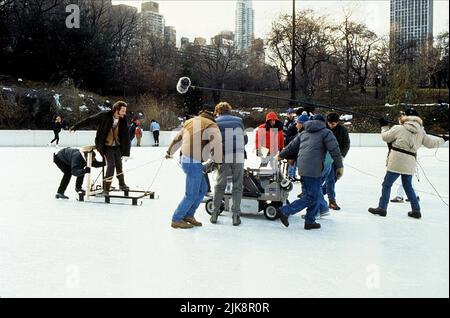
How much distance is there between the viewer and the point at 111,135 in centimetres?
631

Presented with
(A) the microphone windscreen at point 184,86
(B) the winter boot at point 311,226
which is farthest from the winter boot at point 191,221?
(A) the microphone windscreen at point 184,86

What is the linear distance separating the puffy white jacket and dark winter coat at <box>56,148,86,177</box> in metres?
3.90

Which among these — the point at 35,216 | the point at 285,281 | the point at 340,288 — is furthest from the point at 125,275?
the point at 35,216

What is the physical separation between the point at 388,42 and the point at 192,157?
3094 centimetres

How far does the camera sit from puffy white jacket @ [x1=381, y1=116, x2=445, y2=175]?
5156mm

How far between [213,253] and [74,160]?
3.31m

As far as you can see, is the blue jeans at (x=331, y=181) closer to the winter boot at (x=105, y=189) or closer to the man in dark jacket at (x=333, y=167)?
the man in dark jacket at (x=333, y=167)

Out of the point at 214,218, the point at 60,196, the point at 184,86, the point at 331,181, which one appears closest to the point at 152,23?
the point at 60,196

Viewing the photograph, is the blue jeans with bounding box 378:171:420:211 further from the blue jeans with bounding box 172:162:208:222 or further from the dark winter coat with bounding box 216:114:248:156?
the blue jeans with bounding box 172:162:208:222

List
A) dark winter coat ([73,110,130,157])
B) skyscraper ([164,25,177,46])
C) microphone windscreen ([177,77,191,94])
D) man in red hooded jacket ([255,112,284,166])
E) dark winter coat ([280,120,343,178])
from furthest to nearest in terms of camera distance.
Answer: skyscraper ([164,25,177,46]) < man in red hooded jacket ([255,112,284,166]) < dark winter coat ([73,110,130,157]) < microphone windscreen ([177,77,191,94]) < dark winter coat ([280,120,343,178])

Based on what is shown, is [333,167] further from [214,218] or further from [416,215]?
[214,218]

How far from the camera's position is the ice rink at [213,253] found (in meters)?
2.78

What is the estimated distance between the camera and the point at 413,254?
355 cm

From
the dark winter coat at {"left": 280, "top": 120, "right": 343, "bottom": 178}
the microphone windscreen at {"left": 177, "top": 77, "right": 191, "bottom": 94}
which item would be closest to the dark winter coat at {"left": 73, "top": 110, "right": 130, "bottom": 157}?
the microphone windscreen at {"left": 177, "top": 77, "right": 191, "bottom": 94}
